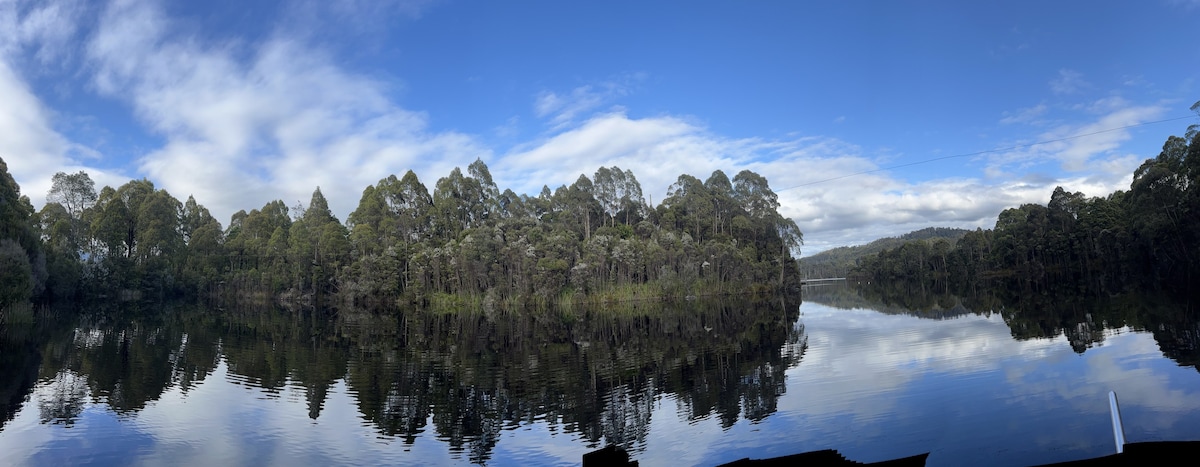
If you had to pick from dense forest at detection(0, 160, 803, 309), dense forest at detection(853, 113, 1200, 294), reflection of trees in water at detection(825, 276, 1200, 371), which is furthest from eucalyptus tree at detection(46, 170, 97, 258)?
dense forest at detection(853, 113, 1200, 294)

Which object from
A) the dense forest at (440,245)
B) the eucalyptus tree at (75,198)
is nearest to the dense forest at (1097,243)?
the dense forest at (440,245)

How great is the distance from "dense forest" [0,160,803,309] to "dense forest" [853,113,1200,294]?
103 ft

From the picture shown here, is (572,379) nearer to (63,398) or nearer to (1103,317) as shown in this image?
(63,398)

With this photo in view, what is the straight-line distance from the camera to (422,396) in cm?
1552

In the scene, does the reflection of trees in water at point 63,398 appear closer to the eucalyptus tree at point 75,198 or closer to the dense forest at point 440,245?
the dense forest at point 440,245

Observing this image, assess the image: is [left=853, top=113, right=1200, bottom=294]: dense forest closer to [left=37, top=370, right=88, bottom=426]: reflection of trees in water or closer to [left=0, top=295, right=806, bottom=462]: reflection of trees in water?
[left=0, top=295, right=806, bottom=462]: reflection of trees in water

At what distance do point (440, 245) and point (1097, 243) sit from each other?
280ft

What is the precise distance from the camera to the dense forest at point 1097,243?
167ft

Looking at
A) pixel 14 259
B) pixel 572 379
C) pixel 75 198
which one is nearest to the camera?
pixel 572 379

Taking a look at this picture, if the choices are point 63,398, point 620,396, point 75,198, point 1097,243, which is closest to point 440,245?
point 75,198

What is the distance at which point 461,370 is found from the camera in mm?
19609

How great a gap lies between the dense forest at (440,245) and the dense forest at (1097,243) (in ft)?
103

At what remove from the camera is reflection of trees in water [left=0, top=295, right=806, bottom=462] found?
1311 centimetres

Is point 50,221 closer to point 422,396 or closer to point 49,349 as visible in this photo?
point 49,349
